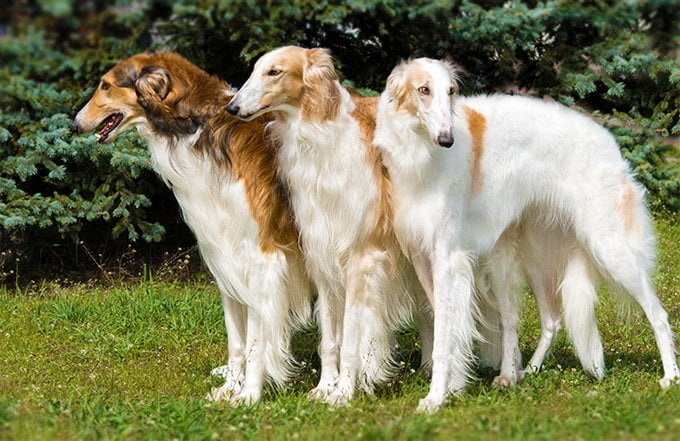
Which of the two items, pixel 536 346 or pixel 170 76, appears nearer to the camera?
pixel 170 76

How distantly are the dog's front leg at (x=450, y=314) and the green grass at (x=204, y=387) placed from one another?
0.17 meters

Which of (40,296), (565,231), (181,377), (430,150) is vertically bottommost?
(40,296)

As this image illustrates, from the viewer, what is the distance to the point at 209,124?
5.37m

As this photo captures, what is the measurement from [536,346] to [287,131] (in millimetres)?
2571

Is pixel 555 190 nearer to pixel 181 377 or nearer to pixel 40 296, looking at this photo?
pixel 181 377

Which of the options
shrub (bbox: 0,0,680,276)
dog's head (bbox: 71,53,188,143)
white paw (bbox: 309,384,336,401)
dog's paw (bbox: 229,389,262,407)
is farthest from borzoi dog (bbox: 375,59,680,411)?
shrub (bbox: 0,0,680,276)

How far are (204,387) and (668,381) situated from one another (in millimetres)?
2749

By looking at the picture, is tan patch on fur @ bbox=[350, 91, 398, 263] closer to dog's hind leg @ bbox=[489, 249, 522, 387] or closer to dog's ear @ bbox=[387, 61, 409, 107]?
dog's ear @ bbox=[387, 61, 409, 107]

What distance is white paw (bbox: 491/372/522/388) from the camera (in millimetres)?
5637

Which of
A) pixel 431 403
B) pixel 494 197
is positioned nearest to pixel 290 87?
pixel 494 197

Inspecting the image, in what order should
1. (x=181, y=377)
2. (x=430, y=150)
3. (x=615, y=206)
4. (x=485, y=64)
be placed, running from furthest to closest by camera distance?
1. (x=485, y=64)
2. (x=181, y=377)
3. (x=615, y=206)
4. (x=430, y=150)

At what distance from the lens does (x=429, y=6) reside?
803 centimetres

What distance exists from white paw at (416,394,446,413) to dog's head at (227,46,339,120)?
1.63 m

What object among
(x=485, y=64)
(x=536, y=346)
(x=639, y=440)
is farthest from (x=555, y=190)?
(x=485, y=64)
